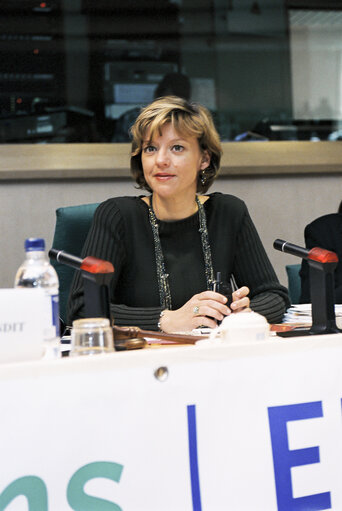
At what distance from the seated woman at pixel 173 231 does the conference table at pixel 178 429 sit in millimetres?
877

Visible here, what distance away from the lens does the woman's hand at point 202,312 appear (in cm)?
154

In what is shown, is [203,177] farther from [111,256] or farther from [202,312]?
[202,312]

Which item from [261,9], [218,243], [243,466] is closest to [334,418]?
[243,466]

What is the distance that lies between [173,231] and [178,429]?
3.89 feet

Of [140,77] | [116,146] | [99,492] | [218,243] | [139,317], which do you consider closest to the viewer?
[99,492]

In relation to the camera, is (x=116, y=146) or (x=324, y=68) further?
(x=324, y=68)

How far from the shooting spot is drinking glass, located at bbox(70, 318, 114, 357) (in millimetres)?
964

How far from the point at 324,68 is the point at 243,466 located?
3.12m

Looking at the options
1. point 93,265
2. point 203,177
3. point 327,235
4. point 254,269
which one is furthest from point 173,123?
point 93,265

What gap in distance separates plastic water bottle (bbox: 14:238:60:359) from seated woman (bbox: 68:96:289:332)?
0.75 meters

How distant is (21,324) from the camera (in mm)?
888

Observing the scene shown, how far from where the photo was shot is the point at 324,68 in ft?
12.1

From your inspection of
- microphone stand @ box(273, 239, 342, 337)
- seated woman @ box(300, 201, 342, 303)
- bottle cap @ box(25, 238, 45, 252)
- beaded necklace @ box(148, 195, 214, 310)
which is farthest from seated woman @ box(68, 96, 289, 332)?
bottle cap @ box(25, 238, 45, 252)

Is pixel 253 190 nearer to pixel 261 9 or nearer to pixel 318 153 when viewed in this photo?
pixel 318 153
